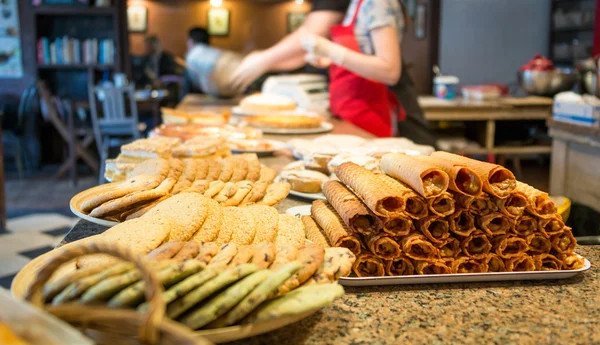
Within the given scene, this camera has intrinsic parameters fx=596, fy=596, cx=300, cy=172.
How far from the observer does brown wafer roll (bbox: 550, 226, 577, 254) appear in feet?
3.83

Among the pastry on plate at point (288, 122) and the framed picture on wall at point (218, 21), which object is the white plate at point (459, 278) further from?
the framed picture on wall at point (218, 21)

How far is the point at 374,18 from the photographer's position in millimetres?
2871

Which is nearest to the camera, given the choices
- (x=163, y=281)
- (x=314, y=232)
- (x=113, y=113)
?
(x=163, y=281)

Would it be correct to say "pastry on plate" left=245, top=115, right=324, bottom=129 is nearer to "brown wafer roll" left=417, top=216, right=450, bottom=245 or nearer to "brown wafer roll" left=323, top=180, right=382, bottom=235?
"brown wafer roll" left=323, top=180, right=382, bottom=235

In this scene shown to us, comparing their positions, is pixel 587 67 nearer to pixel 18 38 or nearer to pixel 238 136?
pixel 238 136

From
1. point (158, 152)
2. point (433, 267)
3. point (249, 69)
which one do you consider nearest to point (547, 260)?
point (433, 267)

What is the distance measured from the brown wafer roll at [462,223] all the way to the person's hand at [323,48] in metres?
1.95

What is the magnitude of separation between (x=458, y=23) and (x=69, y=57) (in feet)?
16.4

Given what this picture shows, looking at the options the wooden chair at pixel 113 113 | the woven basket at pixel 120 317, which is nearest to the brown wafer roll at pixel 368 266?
the woven basket at pixel 120 317

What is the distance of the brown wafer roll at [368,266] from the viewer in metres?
1.13

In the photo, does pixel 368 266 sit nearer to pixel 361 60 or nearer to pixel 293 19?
pixel 361 60

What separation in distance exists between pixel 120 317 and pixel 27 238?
4644 mm

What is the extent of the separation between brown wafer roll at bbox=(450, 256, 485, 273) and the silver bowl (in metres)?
4.90

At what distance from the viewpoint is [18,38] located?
764 centimetres
